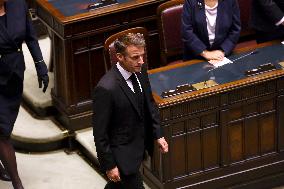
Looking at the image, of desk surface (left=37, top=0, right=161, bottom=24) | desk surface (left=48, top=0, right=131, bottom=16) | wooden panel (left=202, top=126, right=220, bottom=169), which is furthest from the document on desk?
desk surface (left=48, top=0, right=131, bottom=16)

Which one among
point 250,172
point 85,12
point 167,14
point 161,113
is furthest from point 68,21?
point 250,172

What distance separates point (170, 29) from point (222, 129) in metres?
1.12

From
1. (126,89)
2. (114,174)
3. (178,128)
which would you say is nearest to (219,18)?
(178,128)

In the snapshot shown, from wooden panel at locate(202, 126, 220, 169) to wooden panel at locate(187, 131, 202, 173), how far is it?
0.04 m

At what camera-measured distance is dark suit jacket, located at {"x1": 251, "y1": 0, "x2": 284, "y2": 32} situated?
7.44m

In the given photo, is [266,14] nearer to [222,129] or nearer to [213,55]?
[213,55]

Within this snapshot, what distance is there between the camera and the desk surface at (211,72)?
6.87 m

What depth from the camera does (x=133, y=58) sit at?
5.64m

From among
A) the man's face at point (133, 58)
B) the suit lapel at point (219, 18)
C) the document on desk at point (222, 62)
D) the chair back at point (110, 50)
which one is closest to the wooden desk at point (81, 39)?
the chair back at point (110, 50)

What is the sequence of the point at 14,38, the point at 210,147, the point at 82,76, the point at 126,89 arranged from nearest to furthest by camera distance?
the point at 126,89
the point at 14,38
the point at 210,147
the point at 82,76

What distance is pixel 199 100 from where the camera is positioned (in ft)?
22.0

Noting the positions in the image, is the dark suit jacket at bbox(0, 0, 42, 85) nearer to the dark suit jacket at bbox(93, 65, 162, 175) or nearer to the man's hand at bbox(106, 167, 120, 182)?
the dark suit jacket at bbox(93, 65, 162, 175)

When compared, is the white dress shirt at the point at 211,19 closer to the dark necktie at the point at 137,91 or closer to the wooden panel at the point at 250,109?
the wooden panel at the point at 250,109

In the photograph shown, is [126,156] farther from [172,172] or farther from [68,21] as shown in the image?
[68,21]
